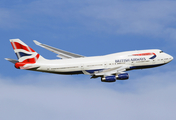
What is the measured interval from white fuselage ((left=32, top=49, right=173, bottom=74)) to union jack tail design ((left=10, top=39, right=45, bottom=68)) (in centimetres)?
180

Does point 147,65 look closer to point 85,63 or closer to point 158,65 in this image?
point 158,65

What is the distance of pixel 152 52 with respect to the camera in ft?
291

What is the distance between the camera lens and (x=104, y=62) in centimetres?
8488

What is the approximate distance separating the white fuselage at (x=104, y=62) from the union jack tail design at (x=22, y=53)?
5.92 ft

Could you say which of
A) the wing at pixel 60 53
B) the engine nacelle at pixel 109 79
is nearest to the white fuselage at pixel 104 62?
the engine nacelle at pixel 109 79

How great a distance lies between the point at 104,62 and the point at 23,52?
754 inches

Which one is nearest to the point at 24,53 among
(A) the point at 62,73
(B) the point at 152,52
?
(A) the point at 62,73

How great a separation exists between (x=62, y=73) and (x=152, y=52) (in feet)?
75.9

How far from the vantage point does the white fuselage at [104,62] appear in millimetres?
83125

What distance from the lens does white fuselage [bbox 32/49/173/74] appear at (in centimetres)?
8312

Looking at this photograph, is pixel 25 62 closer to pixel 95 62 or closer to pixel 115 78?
pixel 95 62

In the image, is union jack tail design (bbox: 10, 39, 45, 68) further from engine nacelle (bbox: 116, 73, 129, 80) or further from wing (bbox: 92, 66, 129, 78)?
engine nacelle (bbox: 116, 73, 129, 80)

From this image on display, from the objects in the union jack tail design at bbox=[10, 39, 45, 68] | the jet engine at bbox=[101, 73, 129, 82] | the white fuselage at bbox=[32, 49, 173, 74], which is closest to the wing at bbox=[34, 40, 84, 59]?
the white fuselage at bbox=[32, 49, 173, 74]

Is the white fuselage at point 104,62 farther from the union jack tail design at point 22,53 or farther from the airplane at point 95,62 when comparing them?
the union jack tail design at point 22,53
